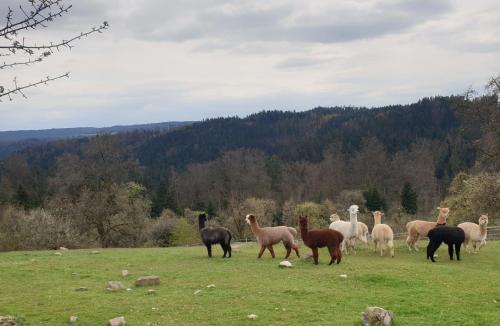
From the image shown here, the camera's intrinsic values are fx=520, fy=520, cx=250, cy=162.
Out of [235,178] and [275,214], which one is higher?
[235,178]

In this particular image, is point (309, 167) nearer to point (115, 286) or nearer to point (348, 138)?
point (348, 138)

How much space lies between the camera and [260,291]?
42.5 ft

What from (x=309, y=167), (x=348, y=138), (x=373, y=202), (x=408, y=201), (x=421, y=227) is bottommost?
(x=408, y=201)

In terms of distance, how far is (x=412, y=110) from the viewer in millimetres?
155500

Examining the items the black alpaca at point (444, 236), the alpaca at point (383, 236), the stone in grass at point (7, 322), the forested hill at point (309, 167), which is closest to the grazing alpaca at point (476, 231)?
the black alpaca at point (444, 236)

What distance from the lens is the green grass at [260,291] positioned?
10703mm

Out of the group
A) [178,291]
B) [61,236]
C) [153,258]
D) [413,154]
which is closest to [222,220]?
[61,236]

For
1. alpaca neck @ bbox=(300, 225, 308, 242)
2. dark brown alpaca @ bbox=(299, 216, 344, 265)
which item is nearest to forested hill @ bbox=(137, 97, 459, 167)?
dark brown alpaca @ bbox=(299, 216, 344, 265)

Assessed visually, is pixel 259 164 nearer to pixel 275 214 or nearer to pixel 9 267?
pixel 275 214

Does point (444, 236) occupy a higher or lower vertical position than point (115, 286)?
higher

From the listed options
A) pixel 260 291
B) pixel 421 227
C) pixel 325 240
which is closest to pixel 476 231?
pixel 421 227

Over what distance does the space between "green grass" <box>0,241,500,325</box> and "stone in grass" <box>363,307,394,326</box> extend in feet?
1.41

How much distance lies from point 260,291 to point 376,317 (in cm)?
390

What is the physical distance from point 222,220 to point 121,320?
5043 cm
